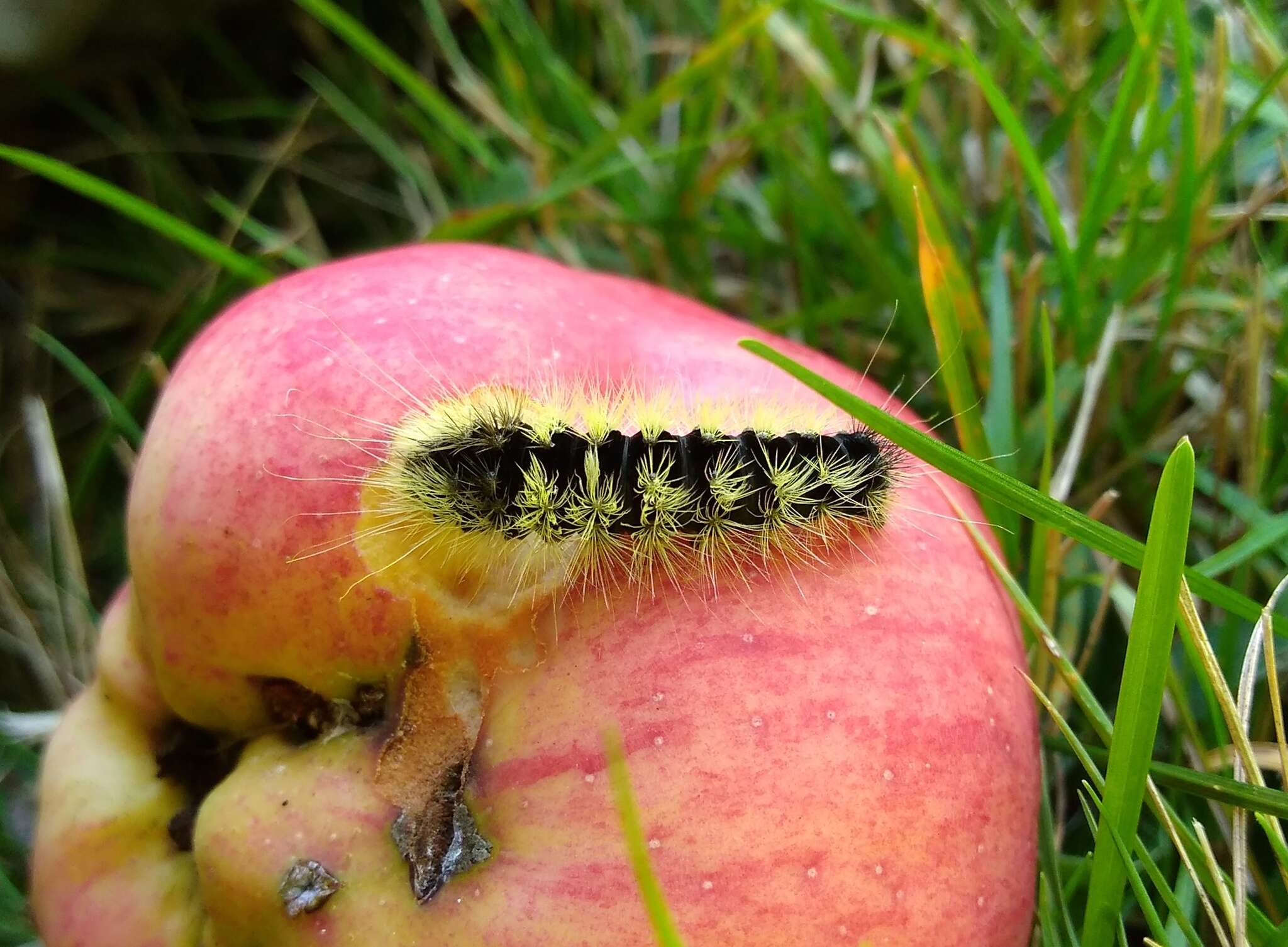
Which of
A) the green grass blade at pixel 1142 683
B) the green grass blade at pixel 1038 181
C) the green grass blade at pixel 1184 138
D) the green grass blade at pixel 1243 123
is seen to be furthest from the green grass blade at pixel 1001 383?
the green grass blade at pixel 1142 683

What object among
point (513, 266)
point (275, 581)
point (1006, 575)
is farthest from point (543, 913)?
point (513, 266)

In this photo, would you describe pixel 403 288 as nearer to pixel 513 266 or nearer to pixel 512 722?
pixel 513 266

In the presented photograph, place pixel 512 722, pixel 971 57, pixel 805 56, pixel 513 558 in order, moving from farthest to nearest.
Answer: pixel 805 56, pixel 971 57, pixel 513 558, pixel 512 722

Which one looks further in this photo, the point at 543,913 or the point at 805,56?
the point at 805,56

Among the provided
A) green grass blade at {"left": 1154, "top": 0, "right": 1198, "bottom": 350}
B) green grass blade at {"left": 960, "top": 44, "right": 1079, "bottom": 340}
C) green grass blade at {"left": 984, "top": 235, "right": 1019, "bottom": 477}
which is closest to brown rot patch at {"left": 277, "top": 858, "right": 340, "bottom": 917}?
green grass blade at {"left": 984, "top": 235, "right": 1019, "bottom": 477}

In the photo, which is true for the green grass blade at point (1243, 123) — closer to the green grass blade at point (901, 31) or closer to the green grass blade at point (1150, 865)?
the green grass blade at point (901, 31)

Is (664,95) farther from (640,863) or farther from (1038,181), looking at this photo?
(640,863)
